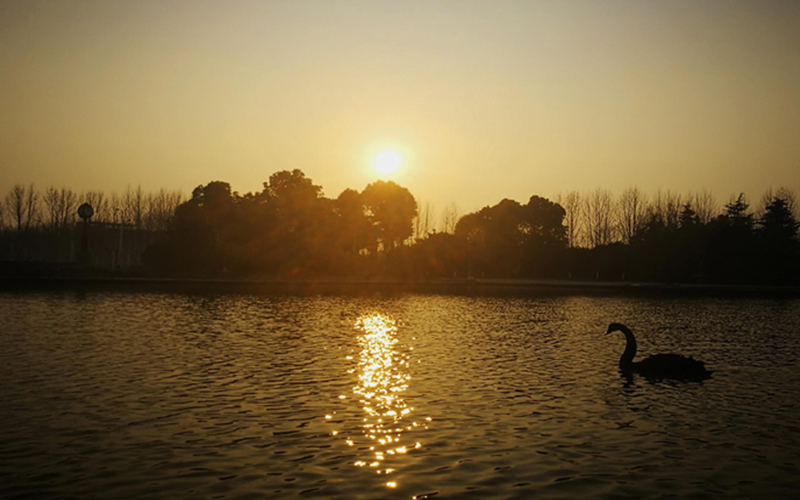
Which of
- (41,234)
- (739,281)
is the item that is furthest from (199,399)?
(41,234)

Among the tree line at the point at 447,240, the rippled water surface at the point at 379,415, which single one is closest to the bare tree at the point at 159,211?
the tree line at the point at 447,240

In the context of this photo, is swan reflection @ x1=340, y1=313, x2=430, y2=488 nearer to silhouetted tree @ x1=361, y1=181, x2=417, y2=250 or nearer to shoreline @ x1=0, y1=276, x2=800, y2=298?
Result: shoreline @ x1=0, y1=276, x2=800, y2=298

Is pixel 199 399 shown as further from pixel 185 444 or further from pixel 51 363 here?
pixel 51 363

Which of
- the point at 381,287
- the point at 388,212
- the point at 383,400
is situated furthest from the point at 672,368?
the point at 388,212

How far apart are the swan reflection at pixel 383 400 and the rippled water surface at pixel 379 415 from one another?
0.06 m

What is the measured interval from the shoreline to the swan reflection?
30424 mm

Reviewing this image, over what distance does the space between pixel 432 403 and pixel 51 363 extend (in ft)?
33.1

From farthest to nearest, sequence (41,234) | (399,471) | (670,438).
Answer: (41,234), (670,438), (399,471)

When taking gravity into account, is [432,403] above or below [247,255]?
below

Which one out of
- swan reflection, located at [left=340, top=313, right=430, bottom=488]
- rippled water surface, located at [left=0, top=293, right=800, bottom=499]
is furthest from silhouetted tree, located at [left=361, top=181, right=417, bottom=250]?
swan reflection, located at [left=340, top=313, right=430, bottom=488]

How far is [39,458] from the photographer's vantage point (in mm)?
9367

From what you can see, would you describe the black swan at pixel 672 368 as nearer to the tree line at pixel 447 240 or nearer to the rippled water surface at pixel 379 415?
the rippled water surface at pixel 379 415

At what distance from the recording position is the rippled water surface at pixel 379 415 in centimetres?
875

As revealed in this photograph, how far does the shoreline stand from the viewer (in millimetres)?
52406
